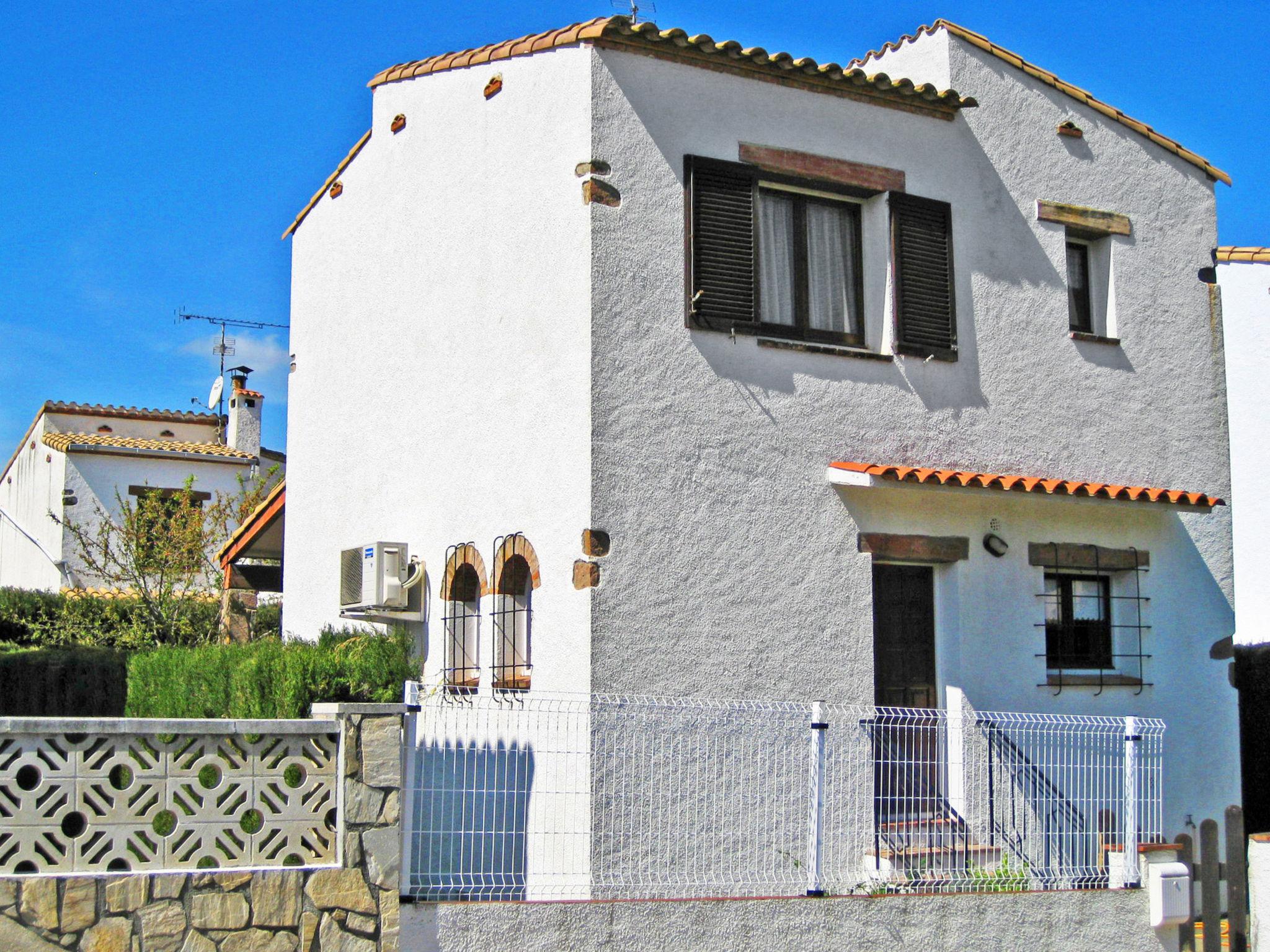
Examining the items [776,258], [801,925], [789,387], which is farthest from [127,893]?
[776,258]

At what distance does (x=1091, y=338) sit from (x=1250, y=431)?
646cm

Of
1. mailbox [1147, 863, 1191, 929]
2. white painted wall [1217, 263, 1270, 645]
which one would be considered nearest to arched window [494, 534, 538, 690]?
mailbox [1147, 863, 1191, 929]

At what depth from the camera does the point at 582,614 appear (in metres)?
9.84

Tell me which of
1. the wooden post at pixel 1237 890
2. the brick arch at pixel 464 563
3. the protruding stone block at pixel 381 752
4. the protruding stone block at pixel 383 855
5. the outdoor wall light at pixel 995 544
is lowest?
the wooden post at pixel 1237 890

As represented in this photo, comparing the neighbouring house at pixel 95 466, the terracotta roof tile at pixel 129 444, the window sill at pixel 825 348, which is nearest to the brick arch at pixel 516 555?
the window sill at pixel 825 348

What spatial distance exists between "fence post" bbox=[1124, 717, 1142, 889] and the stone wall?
5.28m

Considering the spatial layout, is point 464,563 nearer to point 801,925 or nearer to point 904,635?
point 904,635

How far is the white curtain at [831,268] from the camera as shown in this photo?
11.5 metres

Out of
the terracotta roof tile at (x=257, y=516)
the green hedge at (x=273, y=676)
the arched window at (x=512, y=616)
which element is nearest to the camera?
the green hedge at (x=273, y=676)

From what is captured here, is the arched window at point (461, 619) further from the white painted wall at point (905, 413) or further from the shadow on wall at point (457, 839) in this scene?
the shadow on wall at point (457, 839)

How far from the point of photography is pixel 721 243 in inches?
427

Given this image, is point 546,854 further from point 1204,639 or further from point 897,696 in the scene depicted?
point 1204,639

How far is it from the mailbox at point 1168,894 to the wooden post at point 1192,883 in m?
0.09

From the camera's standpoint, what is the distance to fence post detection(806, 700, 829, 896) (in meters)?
8.71
